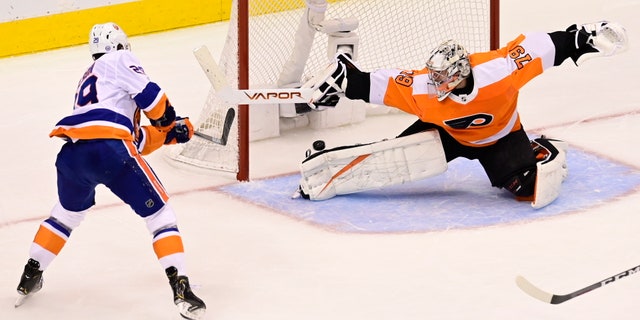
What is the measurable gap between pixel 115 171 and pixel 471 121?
1.53 meters

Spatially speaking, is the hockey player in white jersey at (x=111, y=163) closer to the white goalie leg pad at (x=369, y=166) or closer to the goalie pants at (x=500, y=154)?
the white goalie leg pad at (x=369, y=166)

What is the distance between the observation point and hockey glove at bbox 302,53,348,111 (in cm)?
524

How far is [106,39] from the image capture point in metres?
4.34

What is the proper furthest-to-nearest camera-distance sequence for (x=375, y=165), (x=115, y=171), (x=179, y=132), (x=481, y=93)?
(x=375, y=165), (x=481, y=93), (x=179, y=132), (x=115, y=171)

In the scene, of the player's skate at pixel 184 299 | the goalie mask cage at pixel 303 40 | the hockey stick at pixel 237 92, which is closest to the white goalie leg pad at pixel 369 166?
the hockey stick at pixel 237 92

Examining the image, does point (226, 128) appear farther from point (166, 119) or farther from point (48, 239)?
point (48, 239)

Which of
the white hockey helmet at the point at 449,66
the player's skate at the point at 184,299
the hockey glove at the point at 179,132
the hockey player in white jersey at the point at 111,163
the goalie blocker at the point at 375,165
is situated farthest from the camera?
the goalie blocker at the point at 375,165

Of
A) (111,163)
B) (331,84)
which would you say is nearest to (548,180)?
(331,84)

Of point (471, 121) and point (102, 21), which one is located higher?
point (471, 121)

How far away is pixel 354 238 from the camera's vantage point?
16.0 ft

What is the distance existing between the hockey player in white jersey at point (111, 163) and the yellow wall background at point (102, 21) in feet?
10.6

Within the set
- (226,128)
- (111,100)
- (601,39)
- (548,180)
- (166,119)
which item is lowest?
(548,180)

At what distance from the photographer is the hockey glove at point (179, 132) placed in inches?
180

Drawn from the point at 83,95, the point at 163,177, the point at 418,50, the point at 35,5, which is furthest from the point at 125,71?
the point at 35,5
